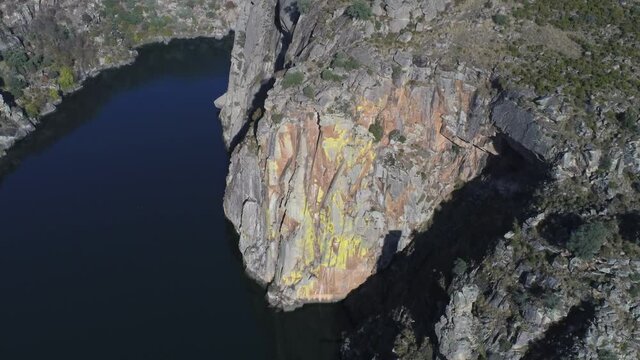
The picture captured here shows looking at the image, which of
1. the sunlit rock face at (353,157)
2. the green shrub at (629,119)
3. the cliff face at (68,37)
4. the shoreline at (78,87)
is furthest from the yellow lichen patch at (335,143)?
the cliff face at (68,37)

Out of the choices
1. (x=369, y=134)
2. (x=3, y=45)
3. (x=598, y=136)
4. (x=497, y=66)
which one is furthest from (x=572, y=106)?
(x=3, y=45)

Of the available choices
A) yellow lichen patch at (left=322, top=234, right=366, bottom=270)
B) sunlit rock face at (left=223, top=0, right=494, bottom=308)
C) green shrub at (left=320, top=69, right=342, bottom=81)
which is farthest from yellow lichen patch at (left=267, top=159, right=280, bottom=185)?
green shrub at (left=320, top=69, right=342, bottom=81)

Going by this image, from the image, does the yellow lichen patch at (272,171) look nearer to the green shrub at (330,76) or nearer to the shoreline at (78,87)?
the green shrub at (330,76)

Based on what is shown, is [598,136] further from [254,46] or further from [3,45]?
[3,45]

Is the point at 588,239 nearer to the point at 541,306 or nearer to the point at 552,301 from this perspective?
the point at 552,301

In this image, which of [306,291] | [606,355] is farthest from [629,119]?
[306,291]

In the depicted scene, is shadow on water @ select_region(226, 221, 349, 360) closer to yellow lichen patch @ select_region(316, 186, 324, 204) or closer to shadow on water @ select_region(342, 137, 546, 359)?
shadow on water @ select_region(342, 137, 546, 359)
